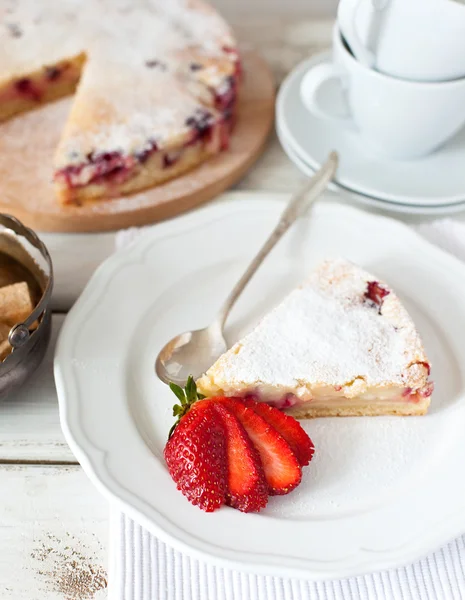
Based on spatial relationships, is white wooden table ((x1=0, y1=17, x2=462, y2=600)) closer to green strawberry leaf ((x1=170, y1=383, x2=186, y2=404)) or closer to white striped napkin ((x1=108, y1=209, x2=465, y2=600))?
white striped napkin ((x1=108, y1=209, x2=465, y2=600))

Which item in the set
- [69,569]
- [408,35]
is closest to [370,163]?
[408,35]

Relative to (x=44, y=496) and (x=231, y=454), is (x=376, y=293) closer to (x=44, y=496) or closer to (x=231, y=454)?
(x=231, y=454)

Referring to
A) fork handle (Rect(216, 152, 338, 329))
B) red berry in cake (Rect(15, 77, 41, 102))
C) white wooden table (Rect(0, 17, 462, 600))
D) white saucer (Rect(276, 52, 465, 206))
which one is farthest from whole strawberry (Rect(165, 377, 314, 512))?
red berry in cake (Rect(15, 77, 41, 102))

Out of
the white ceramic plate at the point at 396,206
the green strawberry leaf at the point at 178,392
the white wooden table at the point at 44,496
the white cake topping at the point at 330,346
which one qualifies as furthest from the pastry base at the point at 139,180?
the green strawberry leaf at the point at 178,392

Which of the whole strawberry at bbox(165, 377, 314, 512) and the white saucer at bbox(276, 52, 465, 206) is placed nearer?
the whole strawberry at bbox(165, 377, 314, 512)

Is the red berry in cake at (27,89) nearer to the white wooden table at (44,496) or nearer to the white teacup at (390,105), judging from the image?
the white wooden table at (44,496)

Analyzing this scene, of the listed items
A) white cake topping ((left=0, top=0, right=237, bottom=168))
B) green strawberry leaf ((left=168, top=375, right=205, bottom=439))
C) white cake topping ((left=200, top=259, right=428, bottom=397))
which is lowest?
white cake topping ((left=200, top=259, right=428, bottom=397))

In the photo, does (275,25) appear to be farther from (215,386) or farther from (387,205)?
(215,386)
